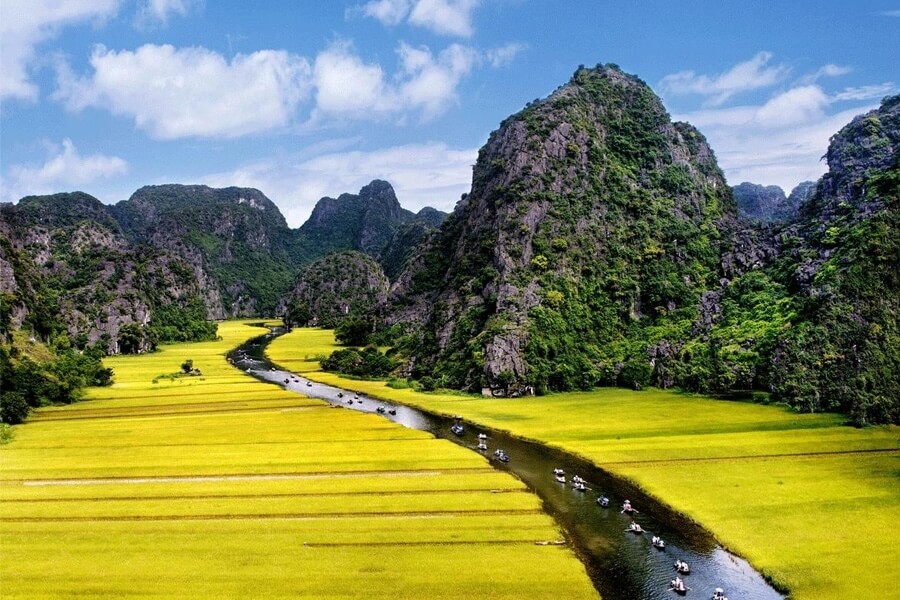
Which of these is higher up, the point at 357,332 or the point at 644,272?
the point at 644,272

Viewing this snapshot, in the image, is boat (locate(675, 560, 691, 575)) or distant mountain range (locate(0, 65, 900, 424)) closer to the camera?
boat (locate(675, 560, 691, 575))

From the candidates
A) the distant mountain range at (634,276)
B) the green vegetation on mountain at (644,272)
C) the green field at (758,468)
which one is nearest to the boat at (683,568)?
the green field at (758,468)

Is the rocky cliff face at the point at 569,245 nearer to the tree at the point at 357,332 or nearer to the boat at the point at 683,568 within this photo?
the tree at the point at 357,332

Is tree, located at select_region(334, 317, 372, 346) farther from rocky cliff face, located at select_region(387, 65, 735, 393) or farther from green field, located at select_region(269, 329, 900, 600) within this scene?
green field, located at select_region(269, 329, 900, 600)

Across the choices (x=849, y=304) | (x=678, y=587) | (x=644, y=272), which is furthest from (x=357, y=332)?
(x=678, y=587)

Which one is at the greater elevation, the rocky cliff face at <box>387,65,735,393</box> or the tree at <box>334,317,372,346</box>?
the rocky cliff face at <box>387,65,735,393</box>

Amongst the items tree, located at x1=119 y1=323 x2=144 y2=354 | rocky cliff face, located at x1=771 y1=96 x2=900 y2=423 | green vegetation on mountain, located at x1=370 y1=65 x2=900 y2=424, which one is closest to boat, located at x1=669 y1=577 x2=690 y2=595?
rocky cliff face, located at x1=771 y1=96 x2=900 y2=423

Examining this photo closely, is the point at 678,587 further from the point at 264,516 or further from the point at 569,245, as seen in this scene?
the point at 569,245
